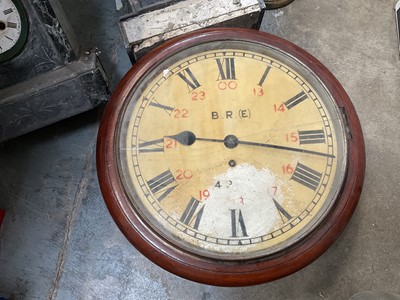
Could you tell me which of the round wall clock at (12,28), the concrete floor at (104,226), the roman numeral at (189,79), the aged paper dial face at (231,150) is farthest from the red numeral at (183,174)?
the round wall clock at (12,28)

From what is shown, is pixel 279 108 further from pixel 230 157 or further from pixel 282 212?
pixel 282 212

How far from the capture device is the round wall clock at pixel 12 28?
1802 millimetres

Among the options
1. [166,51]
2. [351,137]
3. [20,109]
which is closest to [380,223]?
[351,137]

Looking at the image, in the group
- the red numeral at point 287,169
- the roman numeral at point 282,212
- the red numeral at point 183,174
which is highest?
the red numeral at point 183,174

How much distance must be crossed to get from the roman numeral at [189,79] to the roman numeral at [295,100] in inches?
12.7

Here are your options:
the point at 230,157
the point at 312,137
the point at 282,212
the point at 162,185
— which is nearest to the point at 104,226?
the point at 162,185

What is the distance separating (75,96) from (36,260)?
2.35 ft

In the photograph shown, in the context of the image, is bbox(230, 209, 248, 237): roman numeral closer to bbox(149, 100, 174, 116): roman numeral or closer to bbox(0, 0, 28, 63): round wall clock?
bbox(149, 100, 174, 116): roman numeral

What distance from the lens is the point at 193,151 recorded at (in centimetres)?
162

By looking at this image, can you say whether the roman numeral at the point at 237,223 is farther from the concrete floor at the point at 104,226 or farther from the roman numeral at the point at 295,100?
the concrete floor at the point at 104,226

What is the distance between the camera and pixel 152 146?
1615mm

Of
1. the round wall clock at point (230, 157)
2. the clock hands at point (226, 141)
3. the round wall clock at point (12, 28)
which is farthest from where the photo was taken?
the round wall clock at point (12, 28)

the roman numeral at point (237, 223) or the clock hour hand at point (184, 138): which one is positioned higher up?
the clock hour hand at point (184, 138)

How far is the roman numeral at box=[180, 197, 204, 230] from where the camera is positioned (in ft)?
5.04
